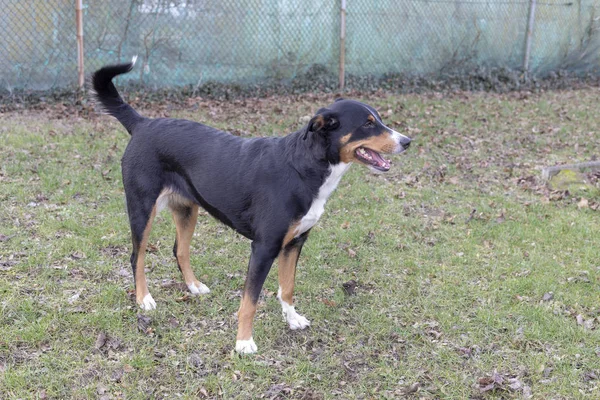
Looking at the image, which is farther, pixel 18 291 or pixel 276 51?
pixel 276 51

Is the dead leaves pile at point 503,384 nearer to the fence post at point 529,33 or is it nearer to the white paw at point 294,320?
the white paw at point 294,320

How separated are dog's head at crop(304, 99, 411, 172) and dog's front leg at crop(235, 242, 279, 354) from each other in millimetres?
701

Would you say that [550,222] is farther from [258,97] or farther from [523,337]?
[258,97]

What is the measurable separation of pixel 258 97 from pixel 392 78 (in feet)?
9.98

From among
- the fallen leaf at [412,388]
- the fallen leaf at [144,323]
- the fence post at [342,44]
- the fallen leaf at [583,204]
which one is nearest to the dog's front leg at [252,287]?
the fallen leaf at [144,323]

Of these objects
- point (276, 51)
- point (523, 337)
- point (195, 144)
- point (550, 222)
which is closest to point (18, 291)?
point (195, 144)

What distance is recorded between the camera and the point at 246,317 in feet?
11.8

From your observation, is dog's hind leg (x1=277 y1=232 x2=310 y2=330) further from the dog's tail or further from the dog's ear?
the dog's tail

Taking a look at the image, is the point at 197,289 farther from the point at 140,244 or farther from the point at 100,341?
the point at 100,341

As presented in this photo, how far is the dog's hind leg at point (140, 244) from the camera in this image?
397 cm

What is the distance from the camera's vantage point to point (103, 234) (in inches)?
202

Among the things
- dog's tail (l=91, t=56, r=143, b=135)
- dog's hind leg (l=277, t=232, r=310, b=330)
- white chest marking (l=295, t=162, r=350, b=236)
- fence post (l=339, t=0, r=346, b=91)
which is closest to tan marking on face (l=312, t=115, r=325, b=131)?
white chest marking (l=295, t=162, r=350, b=236)

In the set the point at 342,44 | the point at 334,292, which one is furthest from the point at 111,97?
the point at 342,44

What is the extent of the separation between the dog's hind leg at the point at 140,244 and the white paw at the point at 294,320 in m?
0.97
